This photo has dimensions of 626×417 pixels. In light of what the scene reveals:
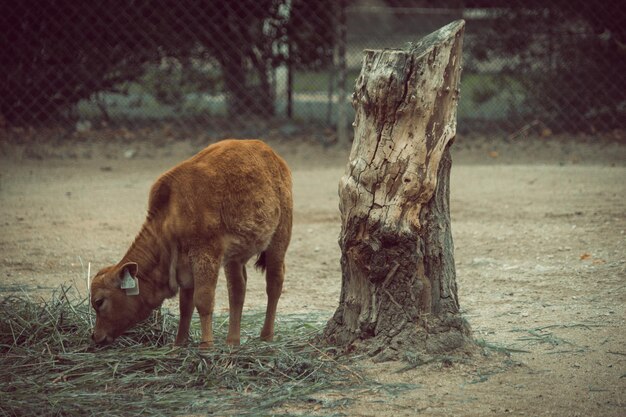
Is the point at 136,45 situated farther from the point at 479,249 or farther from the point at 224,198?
the point at 224,198

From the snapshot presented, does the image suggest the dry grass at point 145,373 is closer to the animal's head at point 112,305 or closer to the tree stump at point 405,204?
the animal's head at point 112,305

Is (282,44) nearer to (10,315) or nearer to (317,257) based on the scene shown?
(317,257)

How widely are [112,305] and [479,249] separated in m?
3.34

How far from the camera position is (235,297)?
16.4 ft

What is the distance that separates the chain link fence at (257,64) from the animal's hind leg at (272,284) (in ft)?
20.6

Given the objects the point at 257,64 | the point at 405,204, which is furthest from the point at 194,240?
the point at 257,64

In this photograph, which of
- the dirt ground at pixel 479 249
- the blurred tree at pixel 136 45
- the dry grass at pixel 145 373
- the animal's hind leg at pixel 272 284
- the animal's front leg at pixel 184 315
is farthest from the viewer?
the blurred tree at pixel 136 45

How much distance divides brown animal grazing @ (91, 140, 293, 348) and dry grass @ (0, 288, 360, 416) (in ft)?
0.74

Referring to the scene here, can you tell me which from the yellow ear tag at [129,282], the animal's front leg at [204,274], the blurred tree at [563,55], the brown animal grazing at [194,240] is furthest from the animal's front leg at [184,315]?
the blurred tree at [563,55]

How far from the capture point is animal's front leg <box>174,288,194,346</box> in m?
4.88

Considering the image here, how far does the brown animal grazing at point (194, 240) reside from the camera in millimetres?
4613

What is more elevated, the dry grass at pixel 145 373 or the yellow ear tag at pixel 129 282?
the yellow ear tag at pixel 129 282

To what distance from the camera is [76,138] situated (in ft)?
38.8

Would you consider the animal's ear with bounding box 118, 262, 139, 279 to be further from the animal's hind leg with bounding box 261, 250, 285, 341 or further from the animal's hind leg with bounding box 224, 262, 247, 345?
the animal's hind leg with bounding box 261, 250, 285, 341
